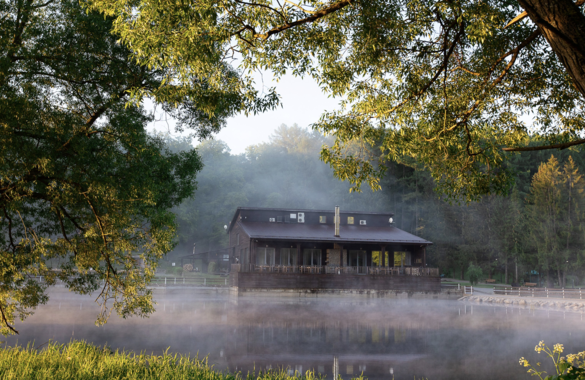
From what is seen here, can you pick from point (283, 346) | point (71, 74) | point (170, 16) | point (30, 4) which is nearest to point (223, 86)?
point (170, 16)

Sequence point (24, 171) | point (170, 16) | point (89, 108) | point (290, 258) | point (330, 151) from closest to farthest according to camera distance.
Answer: point (170, 16), point (24, 171), point (330, 151), point (89, 108), point (290, 258)

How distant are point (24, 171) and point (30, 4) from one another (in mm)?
4029

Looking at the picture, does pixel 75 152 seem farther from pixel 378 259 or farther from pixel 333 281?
pixel 378 259

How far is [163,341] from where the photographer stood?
13.0 meters

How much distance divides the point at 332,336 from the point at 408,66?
31.0 ft

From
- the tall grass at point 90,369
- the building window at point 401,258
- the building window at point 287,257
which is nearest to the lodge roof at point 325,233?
the building window at point 401,258

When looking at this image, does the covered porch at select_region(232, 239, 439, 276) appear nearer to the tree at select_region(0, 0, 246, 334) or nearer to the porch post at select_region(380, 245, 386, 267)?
the porch post at select_region(380, 245, 386, 267)

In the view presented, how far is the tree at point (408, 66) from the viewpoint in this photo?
699 centimetres

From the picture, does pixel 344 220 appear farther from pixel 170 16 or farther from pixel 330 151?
pixel 170 16

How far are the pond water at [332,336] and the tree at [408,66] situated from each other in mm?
4648

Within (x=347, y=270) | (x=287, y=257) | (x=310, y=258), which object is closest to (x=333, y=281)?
(x=347, y=270)

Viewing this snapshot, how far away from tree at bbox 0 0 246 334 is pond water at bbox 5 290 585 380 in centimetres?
272

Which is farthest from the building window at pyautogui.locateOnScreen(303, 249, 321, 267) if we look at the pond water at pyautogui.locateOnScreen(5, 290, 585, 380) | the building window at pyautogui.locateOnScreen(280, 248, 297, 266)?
the pond water at pyautogui.locateOnScreen(5, 290, 585, 380)

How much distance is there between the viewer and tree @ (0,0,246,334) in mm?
8227
